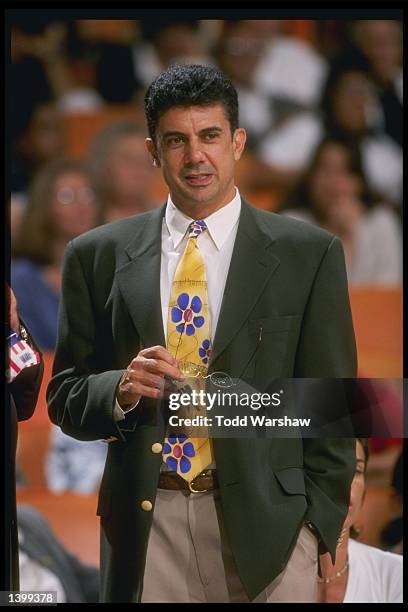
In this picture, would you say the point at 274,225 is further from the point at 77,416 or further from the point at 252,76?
the point at 77,416

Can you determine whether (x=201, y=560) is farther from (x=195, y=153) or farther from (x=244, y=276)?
(x=195, y=153)

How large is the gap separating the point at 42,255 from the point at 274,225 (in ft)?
2.33

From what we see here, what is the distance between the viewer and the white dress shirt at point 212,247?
2.88m

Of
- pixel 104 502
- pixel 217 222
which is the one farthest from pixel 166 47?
pixel 104 502

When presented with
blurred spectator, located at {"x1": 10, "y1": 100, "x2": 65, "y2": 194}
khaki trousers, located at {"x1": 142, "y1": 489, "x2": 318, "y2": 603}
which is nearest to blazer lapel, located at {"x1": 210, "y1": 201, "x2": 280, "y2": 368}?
A: khaki trousers, located at {"x1": 142, "y1": 489, "x2": 318, "y2": 603}

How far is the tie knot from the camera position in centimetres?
288

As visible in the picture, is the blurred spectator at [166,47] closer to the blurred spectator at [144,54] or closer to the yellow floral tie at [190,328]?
the blurred spectator at [144,54]

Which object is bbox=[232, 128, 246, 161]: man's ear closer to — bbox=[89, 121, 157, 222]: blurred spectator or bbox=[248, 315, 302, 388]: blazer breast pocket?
bbox=[89, 121, 157, 222]: blurred spectator

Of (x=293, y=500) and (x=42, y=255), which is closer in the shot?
(x=293, y=500)

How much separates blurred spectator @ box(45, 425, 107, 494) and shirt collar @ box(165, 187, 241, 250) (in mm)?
653

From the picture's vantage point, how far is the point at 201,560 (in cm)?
287

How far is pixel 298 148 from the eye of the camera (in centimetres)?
313

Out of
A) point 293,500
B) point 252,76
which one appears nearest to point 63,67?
point 252,76

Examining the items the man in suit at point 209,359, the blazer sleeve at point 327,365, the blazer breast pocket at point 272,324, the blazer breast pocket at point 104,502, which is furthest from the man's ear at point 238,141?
the blazer breast pocket at point 104,502
